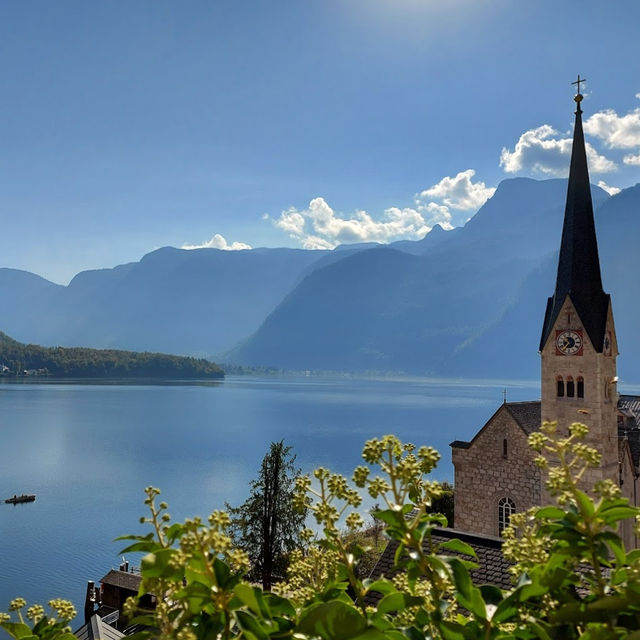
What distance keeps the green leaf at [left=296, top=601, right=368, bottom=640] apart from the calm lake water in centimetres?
824

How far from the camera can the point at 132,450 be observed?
81.7 m

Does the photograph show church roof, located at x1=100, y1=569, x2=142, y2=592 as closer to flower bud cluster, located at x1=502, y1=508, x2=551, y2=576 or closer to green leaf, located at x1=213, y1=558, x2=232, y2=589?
flower bud cluster, located at x1=502, y1=508, x2=551, y2=576

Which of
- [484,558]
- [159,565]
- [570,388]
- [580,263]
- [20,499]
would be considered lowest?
[20,499]

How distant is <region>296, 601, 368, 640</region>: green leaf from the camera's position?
55.5 inches

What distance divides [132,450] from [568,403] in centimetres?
7123

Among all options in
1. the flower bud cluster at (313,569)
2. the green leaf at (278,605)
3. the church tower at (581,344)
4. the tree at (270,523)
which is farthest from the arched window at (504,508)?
the green leaf at (278,605)

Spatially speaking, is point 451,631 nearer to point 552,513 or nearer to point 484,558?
point 552,513

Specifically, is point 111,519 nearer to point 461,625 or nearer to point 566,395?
point 566,395

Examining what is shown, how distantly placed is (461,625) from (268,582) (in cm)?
2934

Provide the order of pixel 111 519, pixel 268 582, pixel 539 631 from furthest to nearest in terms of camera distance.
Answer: pixel 111 519 → pixel 268 582 → pixel 539 631

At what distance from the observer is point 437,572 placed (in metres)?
1.71

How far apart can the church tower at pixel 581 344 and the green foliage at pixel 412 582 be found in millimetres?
21969

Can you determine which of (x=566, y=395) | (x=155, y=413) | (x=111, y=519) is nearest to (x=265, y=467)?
(x=566, y=395)

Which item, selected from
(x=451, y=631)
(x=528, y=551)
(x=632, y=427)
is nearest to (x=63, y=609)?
(x=451, y=631)
